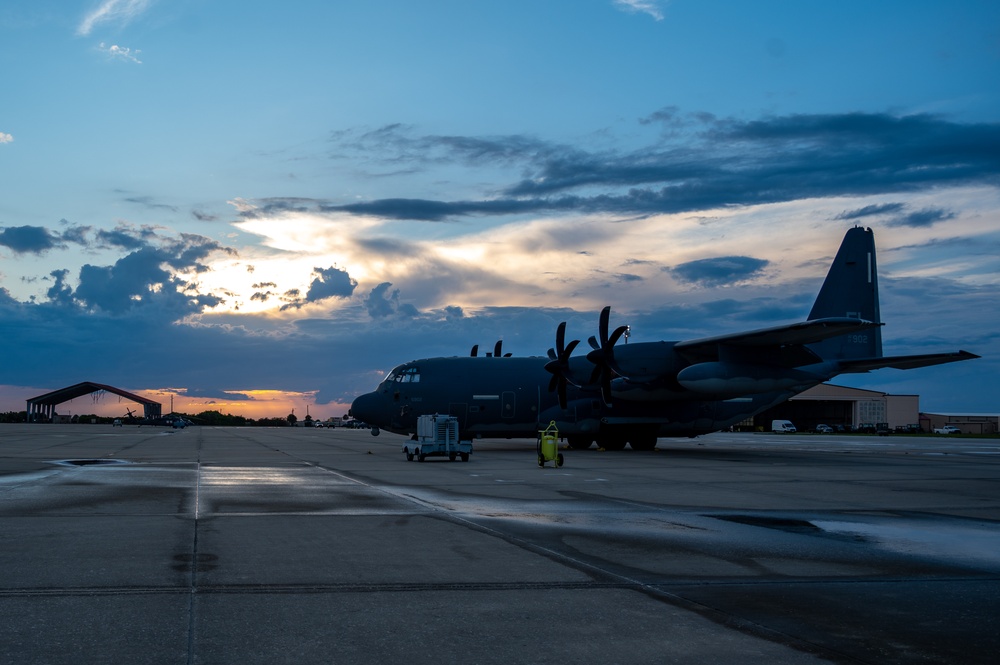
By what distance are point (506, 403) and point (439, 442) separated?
8710 millimetres

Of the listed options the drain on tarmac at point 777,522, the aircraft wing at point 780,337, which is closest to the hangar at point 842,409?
the aircraft wing at point 780,337

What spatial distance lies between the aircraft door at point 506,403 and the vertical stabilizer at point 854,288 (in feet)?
50.2

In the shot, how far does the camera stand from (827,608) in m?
8.07

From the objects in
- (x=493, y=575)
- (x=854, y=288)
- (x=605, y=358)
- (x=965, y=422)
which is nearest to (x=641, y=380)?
(x=605, y=358)

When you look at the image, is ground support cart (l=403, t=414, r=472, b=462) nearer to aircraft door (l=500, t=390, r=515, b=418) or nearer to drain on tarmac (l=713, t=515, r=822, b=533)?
aircraft door (l=500, t=390, r=515, b=418)

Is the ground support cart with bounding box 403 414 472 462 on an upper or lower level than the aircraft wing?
lower

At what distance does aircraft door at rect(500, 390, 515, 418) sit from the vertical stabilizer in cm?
1530

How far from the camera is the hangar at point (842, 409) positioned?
121m

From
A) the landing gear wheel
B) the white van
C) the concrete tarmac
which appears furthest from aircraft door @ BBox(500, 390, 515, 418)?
the white van

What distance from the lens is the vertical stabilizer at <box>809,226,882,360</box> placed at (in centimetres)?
4275

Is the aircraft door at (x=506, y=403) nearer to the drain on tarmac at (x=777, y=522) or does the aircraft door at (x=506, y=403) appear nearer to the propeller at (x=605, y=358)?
the propeller at (x=605, y=358)

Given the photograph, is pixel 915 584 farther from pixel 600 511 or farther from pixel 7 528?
pixel 7 528

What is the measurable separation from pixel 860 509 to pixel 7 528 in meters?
14.9

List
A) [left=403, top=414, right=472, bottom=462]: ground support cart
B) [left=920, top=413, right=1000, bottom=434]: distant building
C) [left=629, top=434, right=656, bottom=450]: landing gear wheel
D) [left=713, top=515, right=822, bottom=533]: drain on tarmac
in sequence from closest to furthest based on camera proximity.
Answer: [left=713, top=515, right=822, bottom=533]: drain on tarmac, [left=403, top=414, right=472, bottom=462]: ground support cart, [left=629, top=434, right=656, bottom=450]: landing gear wheel, [left=920, top=413, right=1000, bottom=434]: distant building
